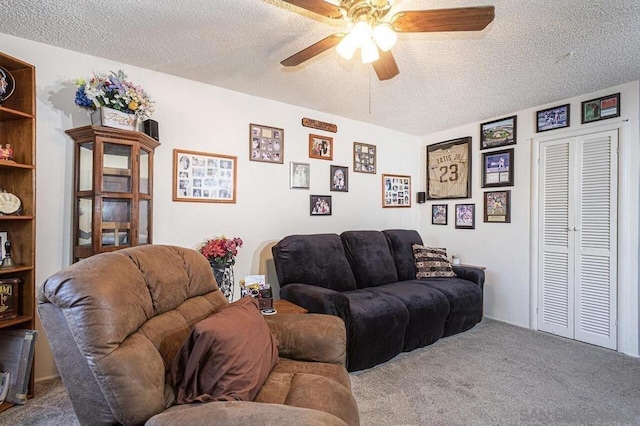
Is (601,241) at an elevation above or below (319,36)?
below

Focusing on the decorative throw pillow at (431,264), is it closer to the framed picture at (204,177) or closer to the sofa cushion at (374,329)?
the sofa cushion at (374,329)

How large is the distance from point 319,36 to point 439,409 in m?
2.55

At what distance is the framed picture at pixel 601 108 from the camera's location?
288 centimetres

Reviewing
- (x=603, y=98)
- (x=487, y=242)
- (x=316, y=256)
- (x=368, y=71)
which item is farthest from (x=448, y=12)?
(x=487, y=242)

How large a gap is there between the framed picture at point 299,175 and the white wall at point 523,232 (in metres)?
1.98

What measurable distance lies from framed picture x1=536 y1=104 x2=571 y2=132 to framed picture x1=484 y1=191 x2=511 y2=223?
0.78 metres

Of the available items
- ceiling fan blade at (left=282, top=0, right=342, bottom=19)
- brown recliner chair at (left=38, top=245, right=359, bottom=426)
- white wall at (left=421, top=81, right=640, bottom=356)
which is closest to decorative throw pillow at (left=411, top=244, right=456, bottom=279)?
white wall at (left=421, top=81, right=640, bottom=356)

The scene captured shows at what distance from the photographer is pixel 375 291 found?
2.98 metres

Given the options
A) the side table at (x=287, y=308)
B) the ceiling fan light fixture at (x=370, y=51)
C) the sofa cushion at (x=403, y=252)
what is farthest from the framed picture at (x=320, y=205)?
the ceiling fan light fixture at (x=370, y=51)

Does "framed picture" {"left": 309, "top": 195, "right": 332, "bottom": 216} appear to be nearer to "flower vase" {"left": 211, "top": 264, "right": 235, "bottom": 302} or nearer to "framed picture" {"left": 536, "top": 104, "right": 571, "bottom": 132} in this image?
"flower vase" {"left": 211, "top": 264, "right": 235, "bottom": 302}

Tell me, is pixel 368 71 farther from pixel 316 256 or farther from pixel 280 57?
pixel 316 256

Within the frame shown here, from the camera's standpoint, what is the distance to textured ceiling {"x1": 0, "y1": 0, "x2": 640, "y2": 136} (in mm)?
1843

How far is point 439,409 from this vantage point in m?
1.98

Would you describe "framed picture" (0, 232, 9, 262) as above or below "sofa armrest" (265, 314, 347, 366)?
above
